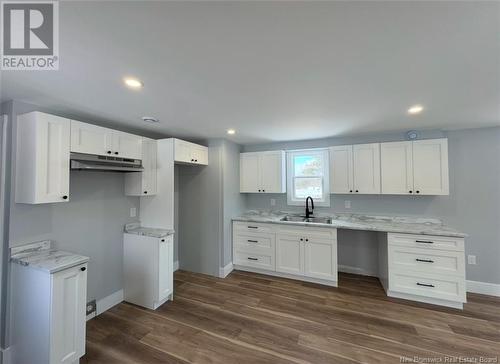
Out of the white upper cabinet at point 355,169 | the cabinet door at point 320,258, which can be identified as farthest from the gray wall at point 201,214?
the white upper cabinet at point 355,169

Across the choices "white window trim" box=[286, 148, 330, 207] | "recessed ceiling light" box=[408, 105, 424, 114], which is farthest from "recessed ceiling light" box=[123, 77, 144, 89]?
"white window trim" box=[286, 148, 330, 207]

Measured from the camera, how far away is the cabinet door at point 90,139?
79.4 inches

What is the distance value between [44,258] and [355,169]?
4002 mm

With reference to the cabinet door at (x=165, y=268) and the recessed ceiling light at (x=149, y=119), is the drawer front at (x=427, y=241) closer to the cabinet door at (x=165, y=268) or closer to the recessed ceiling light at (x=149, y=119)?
the cabinet door at (x=165, y=268)

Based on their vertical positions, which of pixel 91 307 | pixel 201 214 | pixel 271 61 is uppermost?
pixel 271 61

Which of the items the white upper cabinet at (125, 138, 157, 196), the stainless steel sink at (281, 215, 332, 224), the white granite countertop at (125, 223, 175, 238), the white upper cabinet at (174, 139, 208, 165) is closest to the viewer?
the white granite countertop at (125, 223, 175, 238)

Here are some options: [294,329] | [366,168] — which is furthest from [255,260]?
[366,168]

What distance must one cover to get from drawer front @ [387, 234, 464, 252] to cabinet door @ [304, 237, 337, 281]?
80 centimetres

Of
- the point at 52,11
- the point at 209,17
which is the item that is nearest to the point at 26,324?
the point at 52,11

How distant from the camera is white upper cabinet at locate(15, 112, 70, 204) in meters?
1.77

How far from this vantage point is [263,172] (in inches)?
154

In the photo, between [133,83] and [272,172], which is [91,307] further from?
[272,172]

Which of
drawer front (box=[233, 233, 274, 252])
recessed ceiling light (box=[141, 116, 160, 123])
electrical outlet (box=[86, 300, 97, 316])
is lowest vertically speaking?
electrical outlet (box=[86, 300, 97, 316])

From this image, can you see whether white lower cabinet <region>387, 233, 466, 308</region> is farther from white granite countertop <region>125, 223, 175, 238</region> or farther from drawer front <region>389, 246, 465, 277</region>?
white granite countertop <region>125, 223, 175, 238</region>
